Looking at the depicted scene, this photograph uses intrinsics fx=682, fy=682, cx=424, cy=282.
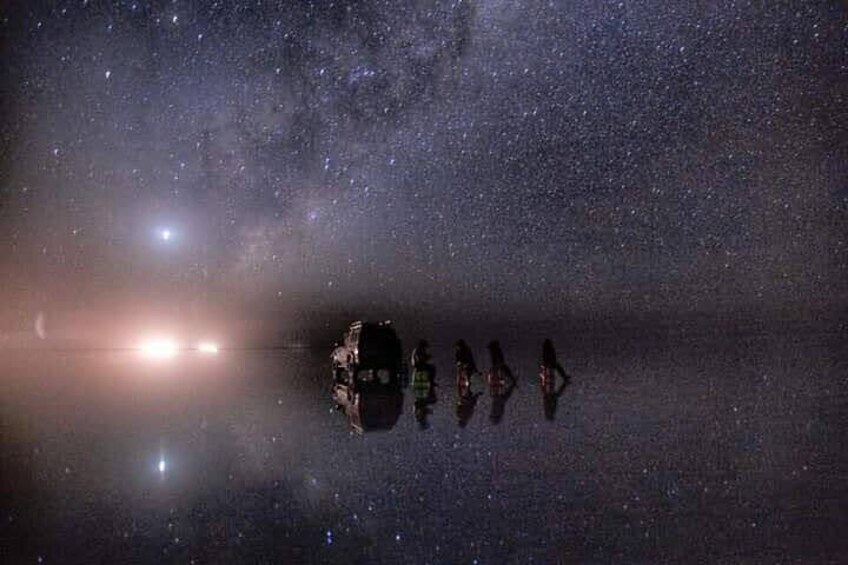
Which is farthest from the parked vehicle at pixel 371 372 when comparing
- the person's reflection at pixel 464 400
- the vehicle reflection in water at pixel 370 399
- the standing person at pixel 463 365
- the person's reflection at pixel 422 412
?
the standing person at pixel 463 365

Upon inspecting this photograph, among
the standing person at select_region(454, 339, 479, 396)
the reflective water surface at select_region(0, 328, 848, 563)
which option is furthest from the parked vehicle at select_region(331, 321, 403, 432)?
the standing person at select_region(454, 339, 479, 396)

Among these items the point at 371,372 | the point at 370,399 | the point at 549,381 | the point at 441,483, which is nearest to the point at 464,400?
the point at 370,399

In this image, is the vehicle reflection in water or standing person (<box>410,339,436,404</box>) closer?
the vehicle reflection in water

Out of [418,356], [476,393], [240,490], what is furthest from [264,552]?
[476,393]

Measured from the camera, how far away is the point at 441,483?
291 inches

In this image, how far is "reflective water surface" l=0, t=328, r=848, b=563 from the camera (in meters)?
5.41

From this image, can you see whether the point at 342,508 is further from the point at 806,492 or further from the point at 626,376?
the point at 626,376

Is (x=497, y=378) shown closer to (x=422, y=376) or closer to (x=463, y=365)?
(x=463, y=365)

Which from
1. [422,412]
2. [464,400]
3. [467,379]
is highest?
[467,379]

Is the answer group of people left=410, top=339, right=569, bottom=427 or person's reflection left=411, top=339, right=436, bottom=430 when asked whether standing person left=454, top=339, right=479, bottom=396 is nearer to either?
group of people left=410, top=339, right=569, bottom=427

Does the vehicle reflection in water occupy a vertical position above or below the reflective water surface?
above

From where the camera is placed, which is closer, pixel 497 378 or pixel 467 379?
pixel 467 379

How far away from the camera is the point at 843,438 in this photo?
9.17 m

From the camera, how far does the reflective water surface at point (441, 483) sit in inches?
213
